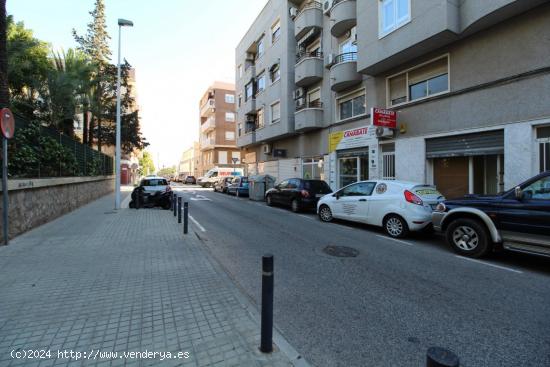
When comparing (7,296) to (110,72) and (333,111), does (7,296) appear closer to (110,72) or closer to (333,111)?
(333,111)

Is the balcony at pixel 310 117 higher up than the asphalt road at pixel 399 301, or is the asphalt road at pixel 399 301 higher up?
the balcony at pixel 310 117

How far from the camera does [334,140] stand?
16719 millimetres

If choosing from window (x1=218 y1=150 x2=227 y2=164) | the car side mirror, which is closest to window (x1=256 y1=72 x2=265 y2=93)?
the car side mirror

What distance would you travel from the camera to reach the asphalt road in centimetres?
291

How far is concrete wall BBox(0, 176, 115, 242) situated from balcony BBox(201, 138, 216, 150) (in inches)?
1419

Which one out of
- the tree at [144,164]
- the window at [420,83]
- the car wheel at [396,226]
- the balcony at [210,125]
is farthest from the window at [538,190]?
the tree at [144,164]

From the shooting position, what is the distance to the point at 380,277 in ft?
16.1

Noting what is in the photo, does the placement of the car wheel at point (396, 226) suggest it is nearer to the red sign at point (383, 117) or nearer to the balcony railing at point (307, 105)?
the red sign at point (383, 117)

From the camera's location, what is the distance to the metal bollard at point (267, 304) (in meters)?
2.69

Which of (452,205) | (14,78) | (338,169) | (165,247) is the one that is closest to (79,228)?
(165,247)

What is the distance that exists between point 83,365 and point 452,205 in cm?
707

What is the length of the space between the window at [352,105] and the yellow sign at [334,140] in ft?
3.17

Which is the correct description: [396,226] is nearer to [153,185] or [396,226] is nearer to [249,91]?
[153,185]

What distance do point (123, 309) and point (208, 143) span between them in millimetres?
49971
